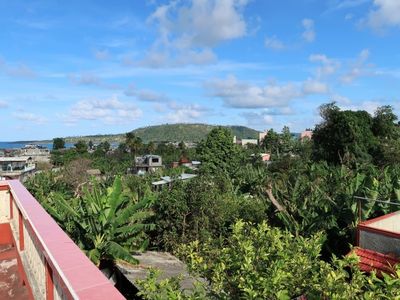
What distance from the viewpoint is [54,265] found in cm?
225

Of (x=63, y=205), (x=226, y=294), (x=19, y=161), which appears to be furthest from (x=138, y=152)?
(x=226, y=294)

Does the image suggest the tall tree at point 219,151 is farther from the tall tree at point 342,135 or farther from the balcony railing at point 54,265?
the balcony railing at point 54,265

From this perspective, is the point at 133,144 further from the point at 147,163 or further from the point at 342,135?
the point at 342,135

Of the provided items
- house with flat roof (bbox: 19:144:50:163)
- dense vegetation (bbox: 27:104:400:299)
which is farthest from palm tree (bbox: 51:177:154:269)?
house with flat roof (bbox: 19:144:50:163)

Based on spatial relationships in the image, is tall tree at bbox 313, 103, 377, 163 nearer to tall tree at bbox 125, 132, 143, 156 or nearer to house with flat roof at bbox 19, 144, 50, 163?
tall tree at bbox 125, 132, 143, 156

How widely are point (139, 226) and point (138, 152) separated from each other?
77352 mm

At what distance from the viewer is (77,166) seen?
36.5 m

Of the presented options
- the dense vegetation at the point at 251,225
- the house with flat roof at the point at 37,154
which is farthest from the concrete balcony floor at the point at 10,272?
the house with flat roof at the point at 37,154

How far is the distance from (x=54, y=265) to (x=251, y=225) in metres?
3.75

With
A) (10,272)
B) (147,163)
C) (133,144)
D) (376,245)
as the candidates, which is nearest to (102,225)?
(10,272)

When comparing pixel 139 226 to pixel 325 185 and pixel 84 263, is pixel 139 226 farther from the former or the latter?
pixel 325 185

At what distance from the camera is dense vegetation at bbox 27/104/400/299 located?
2529 millimetres

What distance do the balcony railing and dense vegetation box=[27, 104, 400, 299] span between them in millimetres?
562

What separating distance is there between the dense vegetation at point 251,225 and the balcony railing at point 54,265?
56cm
